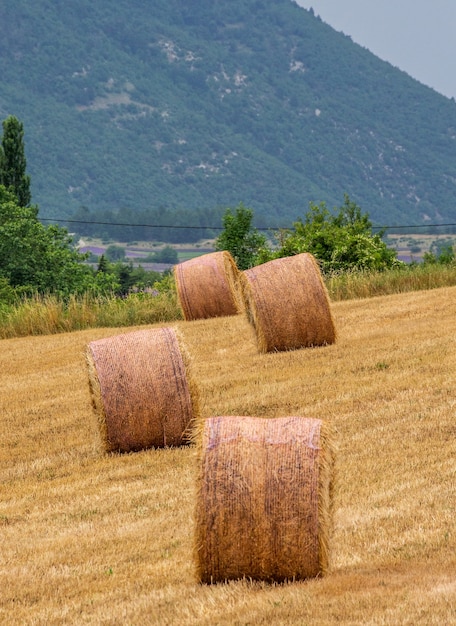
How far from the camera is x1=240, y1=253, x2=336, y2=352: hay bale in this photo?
64.5 feet

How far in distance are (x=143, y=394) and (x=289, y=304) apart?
659cm

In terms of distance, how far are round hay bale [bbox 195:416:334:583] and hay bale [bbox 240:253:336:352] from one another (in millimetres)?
11534

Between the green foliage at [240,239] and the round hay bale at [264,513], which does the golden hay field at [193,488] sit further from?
the green foliage at [240,239]

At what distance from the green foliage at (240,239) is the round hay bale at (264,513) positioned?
43093 mm

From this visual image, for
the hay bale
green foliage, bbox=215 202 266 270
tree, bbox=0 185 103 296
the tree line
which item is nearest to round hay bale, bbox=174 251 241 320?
the hay bale

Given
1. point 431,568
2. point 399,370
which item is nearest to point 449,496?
point 431,568

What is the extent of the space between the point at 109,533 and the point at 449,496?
288 centimetres

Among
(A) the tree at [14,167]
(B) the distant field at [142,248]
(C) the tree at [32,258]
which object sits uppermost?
(A) the tree at [14,167]

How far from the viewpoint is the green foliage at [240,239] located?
2036 inches

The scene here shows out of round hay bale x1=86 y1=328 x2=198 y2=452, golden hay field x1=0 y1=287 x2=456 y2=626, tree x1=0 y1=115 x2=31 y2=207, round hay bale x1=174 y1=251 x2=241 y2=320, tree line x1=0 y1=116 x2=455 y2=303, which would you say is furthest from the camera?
tree x1=0 y1=115 x2=31 y2=207

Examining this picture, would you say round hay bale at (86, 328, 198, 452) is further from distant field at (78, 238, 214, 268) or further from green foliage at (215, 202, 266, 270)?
distant field at (78, 238, 214, 268)

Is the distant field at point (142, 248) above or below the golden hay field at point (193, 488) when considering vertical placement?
below

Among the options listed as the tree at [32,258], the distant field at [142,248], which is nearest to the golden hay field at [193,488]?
the tree at [32,258]

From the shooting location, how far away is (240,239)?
52.3 m
